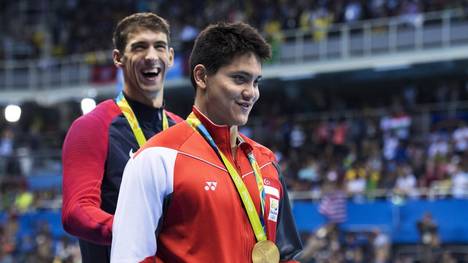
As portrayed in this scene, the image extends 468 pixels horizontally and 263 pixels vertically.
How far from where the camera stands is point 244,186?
3.99 metres

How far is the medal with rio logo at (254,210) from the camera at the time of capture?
13.0 ft

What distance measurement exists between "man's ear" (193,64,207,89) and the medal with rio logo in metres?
0.14

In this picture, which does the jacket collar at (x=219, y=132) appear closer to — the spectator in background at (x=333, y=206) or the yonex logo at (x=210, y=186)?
the yonex logo at (x=210, y=186)

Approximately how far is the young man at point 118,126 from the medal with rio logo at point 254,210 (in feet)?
2.38

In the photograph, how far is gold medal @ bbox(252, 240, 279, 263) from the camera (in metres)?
3.95

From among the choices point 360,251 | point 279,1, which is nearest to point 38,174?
point 279,1

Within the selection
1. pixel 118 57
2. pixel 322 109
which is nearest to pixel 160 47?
pixel 118 57

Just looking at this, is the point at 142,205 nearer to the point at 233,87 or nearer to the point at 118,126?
the point at 233,87

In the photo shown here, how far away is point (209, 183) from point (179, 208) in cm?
14

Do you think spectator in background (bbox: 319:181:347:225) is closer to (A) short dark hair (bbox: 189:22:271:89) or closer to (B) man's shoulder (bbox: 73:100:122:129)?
(B) man's shoulder (bbox: 73:100:122:129)

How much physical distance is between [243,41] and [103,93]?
28.4 metres

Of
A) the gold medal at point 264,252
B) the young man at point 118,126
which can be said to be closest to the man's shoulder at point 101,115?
the young man at point 118,126

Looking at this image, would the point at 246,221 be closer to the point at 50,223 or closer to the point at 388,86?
the point at 50,223

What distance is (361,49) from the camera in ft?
89.9
